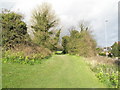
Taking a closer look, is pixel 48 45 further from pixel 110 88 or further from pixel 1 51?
pixel 110 88

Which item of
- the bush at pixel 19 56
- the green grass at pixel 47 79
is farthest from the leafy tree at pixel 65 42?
the green grass at pixel 47 79

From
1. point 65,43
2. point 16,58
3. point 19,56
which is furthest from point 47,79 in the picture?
point 65,43

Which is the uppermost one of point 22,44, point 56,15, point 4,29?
point 56,15

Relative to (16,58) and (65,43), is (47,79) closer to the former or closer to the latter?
(16,58)

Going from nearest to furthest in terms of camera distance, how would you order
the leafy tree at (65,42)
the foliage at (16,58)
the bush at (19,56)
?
the foliage at (16,58)
the bush at (19,56)
the leafy tree at (65,42)

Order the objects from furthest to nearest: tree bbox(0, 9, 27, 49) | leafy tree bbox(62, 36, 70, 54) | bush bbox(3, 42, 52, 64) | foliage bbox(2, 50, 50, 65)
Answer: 1. leafy tree bbox(62, 36, 70, 54)
2. tree bbox(0, 9, 27, 49)
3. bush bbox(3, 42, 52, 64)
4. foliage bbox(2, 50, 50, 65)

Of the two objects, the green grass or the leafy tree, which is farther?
the leafy tree

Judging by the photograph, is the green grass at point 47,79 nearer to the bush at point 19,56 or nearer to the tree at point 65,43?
the bush at point 19,56

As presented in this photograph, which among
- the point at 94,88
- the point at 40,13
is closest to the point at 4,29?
the point at 94,88

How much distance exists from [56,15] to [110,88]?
1849 cm

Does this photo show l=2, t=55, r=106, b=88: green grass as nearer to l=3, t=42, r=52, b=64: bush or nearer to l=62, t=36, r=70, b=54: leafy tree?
l=3, t=42, r=52, b=64: bush

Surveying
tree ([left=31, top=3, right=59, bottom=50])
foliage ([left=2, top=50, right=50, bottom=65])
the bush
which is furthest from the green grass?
tree ([left=31, top=3, right=59, bottom=50])

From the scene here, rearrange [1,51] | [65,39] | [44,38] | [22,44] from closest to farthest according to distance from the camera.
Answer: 1. [1,51]
2. [22,44]
3. [44,38]
4. [65,39]

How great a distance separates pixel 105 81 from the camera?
11.3 ft
